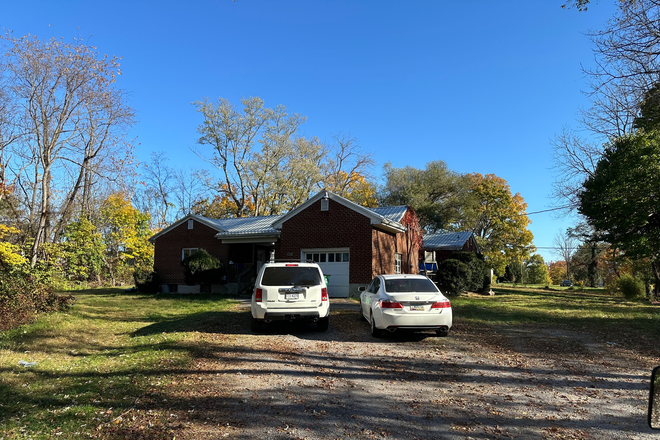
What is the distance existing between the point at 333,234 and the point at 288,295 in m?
10.0

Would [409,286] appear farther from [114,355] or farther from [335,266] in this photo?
[335,266]

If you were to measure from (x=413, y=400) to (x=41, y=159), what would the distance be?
1735cm

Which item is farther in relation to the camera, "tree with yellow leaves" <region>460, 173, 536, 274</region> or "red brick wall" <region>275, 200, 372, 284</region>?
"tree with yellow leaves" <region>460, 173, 536, 274</region>

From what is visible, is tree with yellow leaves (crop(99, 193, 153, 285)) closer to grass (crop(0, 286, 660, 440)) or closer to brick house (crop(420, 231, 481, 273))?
grass (crop(0, 286, 660, 440))

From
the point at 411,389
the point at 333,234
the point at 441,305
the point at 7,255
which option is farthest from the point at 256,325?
the point at 333,234

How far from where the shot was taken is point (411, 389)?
5.88m

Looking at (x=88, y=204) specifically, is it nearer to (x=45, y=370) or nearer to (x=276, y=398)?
(x=45, y=370)

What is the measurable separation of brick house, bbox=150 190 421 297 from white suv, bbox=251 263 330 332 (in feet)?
29.6

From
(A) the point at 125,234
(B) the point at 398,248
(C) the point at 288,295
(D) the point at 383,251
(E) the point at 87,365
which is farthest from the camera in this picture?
(A) the point at 125,234

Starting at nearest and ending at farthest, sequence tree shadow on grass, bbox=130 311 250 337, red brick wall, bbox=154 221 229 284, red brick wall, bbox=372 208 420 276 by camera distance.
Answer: tree shadow on grass, bbox=130 311 250 337, red brick wall, bbox=372 208 420 276, red brick wall, bbox=154 221 229 284

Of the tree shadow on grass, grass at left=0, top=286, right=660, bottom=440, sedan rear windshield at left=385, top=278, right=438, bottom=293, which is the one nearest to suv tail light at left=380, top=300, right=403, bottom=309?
sedan rear windshield at left=385, top=278, right=438, bottom=293

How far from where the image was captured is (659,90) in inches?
369

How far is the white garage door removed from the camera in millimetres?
19078

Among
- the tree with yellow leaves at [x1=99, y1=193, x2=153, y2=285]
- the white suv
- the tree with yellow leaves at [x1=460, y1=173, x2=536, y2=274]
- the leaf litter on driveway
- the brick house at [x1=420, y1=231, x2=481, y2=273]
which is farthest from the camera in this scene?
the tree with yellow leaves at [x1=460, y1=173, x2=536, y2=274]
